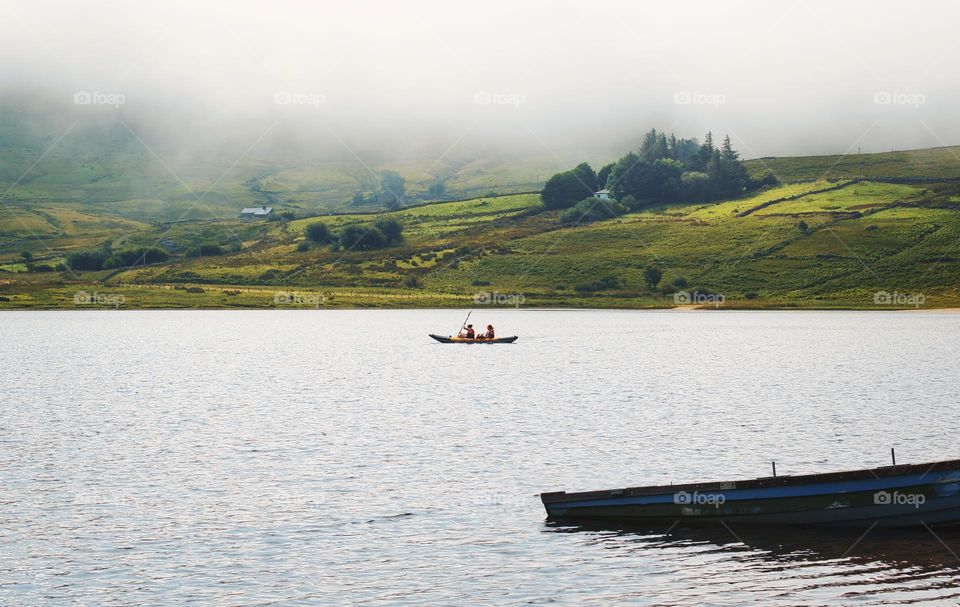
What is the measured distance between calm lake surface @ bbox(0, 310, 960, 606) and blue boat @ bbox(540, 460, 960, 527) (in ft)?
2.40

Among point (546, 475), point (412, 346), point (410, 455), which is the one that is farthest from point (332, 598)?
point (412, 346)

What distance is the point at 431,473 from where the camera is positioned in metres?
50.3

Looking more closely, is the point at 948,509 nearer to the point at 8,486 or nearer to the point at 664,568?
the point at 664,568

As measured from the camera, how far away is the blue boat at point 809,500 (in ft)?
117

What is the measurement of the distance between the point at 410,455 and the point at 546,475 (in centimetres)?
943

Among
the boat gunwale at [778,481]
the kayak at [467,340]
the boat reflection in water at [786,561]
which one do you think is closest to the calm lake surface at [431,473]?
the boat reflection in water at [786,561]

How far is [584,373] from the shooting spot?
109m

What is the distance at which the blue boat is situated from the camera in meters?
35.6

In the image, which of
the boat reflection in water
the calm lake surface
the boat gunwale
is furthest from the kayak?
the boat reflection in water

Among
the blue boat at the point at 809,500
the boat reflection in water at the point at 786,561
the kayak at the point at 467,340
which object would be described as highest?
the kayak at the point at 467,340

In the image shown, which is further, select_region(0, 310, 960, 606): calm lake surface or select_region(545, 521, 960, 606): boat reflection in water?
select_region(0, 310, 960, 606): calm lake surface

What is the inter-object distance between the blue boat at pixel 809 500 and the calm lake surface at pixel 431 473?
0.73 m

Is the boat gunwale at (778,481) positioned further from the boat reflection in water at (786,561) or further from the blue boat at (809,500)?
the boat reflection in water at (786,561)

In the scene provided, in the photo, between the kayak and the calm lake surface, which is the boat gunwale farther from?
the kayak
